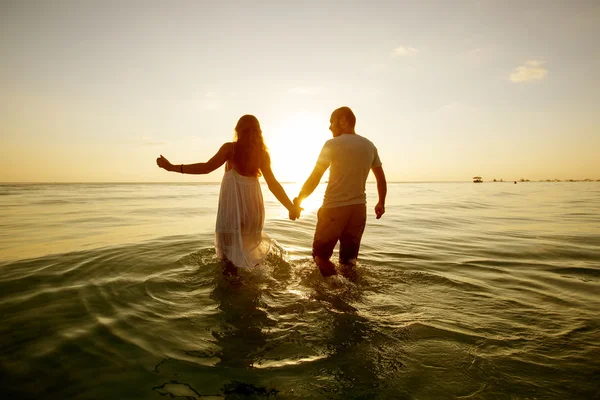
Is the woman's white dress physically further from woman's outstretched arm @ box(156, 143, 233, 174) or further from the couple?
woman's outstretched arm @ box(156, 143, 233, 174)

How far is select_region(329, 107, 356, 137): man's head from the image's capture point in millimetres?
5133

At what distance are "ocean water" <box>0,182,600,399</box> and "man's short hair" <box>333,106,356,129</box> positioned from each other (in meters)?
2.60

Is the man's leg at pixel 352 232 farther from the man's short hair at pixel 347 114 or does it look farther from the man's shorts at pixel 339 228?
the man's short hair at pixel 347 114

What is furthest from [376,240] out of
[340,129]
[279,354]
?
[279,354]

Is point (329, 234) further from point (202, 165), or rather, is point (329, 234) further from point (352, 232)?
point (202, 165)

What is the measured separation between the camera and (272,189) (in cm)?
511

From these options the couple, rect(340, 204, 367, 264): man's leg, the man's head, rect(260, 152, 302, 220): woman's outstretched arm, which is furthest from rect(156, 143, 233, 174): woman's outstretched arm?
rect(340, 204, 367, 264): man's leg

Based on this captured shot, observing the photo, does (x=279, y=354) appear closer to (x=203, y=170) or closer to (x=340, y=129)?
(x=203, y=170)

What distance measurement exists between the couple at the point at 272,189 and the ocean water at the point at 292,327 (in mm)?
441

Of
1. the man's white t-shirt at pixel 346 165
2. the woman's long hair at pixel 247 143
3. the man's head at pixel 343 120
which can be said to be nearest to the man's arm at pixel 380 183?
the man's white t-shirt at pixel 346 165

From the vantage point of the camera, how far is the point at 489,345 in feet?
9.45

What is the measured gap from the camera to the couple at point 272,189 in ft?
14.8

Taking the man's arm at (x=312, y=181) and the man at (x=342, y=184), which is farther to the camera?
the man's arm at (x=312, y=181)

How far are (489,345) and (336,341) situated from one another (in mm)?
1463
